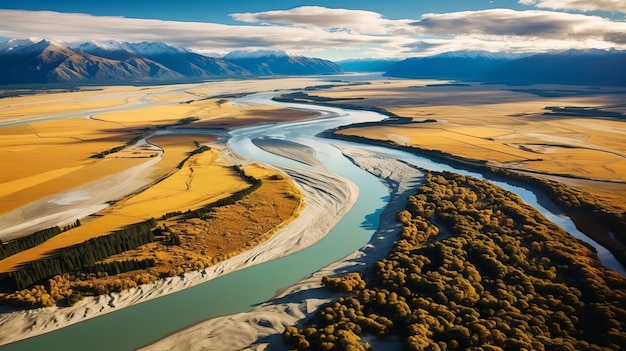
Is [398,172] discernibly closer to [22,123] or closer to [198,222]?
[198,222]

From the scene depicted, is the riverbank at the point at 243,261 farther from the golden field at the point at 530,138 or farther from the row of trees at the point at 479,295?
the golden field at the point at 530,138

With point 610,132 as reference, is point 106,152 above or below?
above

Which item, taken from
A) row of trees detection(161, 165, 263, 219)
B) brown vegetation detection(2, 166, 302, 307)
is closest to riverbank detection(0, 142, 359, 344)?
brown vegetation detection(2, 166, 302, 307)

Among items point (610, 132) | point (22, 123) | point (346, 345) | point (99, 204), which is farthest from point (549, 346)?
point (22, 123)

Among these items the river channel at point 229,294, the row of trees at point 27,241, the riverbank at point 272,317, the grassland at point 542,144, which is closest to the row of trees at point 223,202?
the row of trees at point 27,241

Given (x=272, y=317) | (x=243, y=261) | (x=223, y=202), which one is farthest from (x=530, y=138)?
(x=272, y=317)

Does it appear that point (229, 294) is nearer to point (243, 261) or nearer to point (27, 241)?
point (243, 261)

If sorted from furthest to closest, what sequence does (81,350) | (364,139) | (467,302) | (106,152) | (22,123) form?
(22,123)
(364,139)
(106,152)
(467,302)
(81,350)
